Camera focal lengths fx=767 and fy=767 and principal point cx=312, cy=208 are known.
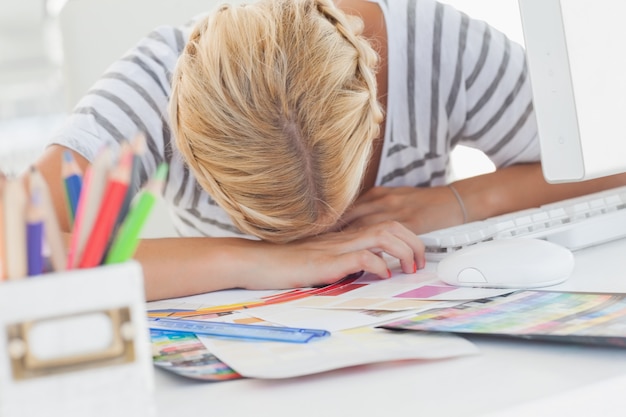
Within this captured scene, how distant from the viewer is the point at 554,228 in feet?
2.56

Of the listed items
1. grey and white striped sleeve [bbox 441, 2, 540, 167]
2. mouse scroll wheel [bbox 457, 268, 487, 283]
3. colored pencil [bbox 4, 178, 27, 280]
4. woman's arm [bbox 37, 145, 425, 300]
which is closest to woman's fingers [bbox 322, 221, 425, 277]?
woman's arm [bbox 37, 145, 425, 300]

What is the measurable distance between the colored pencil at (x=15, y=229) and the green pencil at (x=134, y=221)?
0.03 m

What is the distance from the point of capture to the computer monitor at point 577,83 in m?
0.57

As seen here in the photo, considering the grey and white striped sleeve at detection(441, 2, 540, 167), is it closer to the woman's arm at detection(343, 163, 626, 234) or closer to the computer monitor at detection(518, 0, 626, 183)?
the woman's arm at detection(343, 163, 626, 234)

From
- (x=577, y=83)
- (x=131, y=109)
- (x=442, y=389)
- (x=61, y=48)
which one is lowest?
(x=442, y=389)

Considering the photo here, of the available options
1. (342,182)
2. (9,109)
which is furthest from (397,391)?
(9,109)

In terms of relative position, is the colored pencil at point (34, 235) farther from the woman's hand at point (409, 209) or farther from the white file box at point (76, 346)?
the woman's hand at point (409, 209)

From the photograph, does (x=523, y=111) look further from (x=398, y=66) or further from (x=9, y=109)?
(x=9, y=109)

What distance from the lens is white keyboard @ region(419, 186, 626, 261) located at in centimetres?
77

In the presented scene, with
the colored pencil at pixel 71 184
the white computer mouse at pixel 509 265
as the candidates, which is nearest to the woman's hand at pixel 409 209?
the white computer mouse at pixel 509 265

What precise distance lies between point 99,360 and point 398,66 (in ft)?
2.67

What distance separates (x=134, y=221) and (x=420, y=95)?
2.72 ft

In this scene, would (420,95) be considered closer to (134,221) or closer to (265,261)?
(265,261)

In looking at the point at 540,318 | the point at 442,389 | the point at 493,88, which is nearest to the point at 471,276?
the point at 540,318
